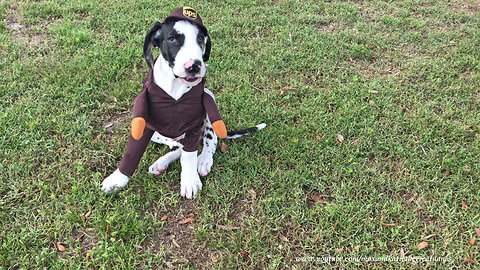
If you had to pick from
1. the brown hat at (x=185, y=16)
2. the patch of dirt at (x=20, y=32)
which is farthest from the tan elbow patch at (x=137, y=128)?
the patch of dirt at (x=20, y=32)

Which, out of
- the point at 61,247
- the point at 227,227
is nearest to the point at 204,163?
the point at 227,227

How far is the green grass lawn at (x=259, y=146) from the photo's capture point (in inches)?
114

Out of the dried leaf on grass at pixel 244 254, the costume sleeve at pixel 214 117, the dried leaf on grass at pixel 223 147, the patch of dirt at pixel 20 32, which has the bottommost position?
the dried leaf on grass at pixel 244 254

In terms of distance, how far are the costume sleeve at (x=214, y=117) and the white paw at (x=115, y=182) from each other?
1.00 metres

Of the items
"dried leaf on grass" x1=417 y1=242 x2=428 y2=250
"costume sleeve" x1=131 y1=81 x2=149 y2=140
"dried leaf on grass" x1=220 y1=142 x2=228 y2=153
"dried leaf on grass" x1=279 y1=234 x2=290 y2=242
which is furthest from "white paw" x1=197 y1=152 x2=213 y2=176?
"dried leaf on grass" x1=417 y1=242 x2=428 y2=250

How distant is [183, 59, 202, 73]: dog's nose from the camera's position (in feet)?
8.09

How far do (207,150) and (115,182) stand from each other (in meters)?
0.93

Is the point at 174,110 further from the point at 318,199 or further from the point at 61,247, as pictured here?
the point at 318,199

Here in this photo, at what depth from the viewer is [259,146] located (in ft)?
12.4

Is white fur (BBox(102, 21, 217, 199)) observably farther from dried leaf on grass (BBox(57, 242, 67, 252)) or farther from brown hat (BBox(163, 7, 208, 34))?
dried leaf on grass (BBox(57, 242, 67, 252))

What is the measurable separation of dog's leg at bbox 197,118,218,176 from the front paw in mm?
167

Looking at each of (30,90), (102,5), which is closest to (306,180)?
(30,90)

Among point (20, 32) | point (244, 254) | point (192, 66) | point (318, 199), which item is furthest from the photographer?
point (20, 32)

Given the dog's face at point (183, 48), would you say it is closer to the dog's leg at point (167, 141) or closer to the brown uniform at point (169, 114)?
the brown uniform at point (169, 114)
